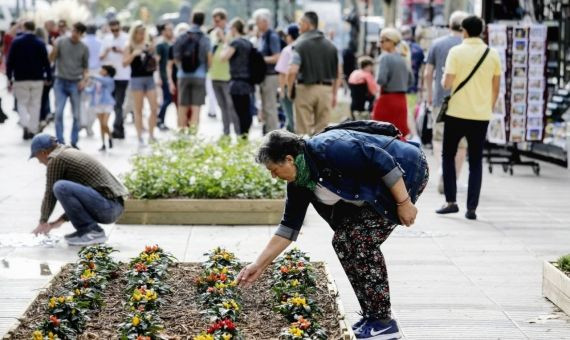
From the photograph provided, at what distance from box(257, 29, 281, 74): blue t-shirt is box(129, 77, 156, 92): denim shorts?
1.84m

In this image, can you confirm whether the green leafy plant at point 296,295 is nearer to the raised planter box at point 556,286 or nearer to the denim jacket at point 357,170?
the denim jacket at point 357,170

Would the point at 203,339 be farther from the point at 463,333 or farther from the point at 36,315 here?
the point at 463,333

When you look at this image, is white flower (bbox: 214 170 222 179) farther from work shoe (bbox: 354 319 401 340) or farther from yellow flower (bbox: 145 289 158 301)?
work shoe (bbox: 354 319 401 340)

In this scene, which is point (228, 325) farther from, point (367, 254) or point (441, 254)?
point (441, 254)

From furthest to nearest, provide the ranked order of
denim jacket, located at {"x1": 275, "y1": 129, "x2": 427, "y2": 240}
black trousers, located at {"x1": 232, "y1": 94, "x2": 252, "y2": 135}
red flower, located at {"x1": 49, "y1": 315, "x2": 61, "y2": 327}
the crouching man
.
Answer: black trousers, located at {"x1": 232, "y1": 94, "x2": 252, "y2": 135}
the crouching man
denim jacket, located at {"x1": 275, "y1": 129, "x2": 427, "y2": 240}
red flower, located at {"x1": 49, "y1": 315, "x2": 61, "y2": 327}

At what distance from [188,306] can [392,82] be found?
7.34 meters

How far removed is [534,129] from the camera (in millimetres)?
14273

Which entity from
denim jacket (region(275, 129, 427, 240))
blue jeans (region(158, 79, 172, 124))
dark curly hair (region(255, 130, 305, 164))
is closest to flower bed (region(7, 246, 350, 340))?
denim jacket (region(275, 129, 427, 240))

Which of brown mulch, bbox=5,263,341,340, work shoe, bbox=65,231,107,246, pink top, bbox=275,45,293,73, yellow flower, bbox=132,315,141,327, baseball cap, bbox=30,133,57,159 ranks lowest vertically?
work shoe, bbox=65,231,107,246

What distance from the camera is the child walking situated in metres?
16.5

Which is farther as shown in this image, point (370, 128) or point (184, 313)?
point (184, 313)

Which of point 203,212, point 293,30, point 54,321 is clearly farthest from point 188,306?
point 293,30

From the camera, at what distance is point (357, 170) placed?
228 inches

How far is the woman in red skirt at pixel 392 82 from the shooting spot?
519 inches
